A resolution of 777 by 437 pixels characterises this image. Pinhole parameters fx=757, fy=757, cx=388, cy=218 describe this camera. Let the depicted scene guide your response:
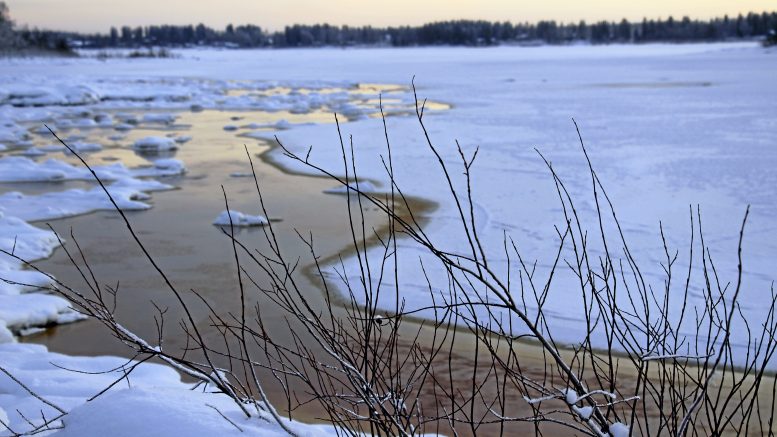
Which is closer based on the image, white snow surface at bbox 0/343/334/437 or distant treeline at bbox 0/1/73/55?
white snow surface at bbox 0/343/334/437

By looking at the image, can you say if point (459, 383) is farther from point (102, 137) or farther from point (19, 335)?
point (102, 137)

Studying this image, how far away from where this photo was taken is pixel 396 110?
17.6 metres

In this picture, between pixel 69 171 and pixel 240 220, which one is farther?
pixel 69 171

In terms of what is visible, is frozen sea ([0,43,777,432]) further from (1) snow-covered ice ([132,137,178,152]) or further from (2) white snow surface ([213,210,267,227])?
(2) white snow surface ([213,210,267,227])

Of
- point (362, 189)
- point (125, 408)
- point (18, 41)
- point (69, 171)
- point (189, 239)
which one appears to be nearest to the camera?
point (125, 408)

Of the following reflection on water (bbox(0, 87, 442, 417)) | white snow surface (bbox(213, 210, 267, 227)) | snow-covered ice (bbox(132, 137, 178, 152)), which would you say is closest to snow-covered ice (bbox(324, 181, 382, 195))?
reflection on water (bbox(0, 87, 442, 417))

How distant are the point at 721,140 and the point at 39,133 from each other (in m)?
13.2

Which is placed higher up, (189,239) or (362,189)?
(362,189)

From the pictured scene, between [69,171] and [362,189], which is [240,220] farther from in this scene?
[69,171]

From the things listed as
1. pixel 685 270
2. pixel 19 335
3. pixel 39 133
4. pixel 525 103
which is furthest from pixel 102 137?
pixel 685 270

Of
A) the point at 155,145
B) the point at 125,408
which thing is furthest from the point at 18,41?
the point at 125,408

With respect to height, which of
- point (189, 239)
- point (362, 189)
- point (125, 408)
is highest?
point (125, 408)

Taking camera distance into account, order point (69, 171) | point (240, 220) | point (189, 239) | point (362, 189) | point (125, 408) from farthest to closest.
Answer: point (69, 171) < point (362, 189) < point (240, 220) < point (189, 239) < point (125, 408)

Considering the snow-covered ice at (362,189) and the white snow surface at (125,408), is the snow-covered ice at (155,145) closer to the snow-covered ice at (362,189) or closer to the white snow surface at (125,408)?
the snow-covered ice at (362,189)
